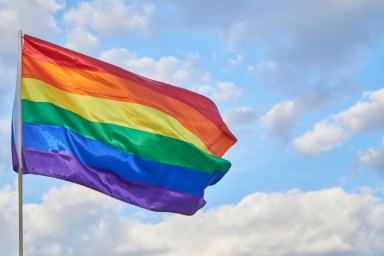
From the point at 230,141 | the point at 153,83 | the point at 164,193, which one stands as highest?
the point at 153,83

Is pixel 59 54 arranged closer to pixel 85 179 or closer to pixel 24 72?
pixel 24 72

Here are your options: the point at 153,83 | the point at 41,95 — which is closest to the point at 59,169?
the point at 41,95

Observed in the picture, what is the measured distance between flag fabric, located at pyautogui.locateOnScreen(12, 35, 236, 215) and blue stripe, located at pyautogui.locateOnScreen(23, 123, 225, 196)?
30 millimetres

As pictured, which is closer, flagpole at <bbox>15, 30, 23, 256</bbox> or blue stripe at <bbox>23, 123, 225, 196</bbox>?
flagpole at <bbox>15, 30, 23, 256</bbox>

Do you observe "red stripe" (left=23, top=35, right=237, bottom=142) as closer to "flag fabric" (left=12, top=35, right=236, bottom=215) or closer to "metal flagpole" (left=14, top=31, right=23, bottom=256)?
"flag fabric" (left=12, top=35, right=236, bottom=215)

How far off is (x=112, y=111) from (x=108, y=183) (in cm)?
248

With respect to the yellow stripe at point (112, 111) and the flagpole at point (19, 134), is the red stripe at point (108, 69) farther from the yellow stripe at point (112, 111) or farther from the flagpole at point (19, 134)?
the yellow stripe at point (112, 111)

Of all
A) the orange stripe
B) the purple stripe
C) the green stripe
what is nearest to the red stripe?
the orange stripe

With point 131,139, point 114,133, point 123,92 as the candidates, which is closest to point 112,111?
point 114,133

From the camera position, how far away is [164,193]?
2792 centimetres

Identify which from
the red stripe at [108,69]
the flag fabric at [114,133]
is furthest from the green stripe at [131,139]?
the red stripe at [108,69]

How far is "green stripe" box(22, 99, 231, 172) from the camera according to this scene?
26.7 meters

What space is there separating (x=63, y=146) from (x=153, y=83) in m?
4.83

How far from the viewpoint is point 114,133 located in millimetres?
27719
